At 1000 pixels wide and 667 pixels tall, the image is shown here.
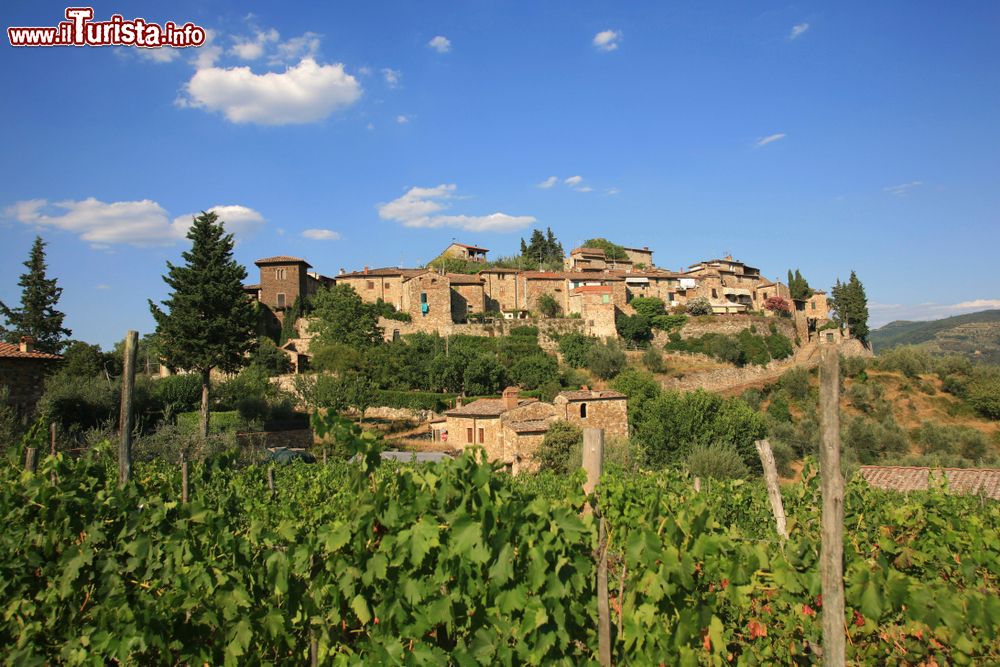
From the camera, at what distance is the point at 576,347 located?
42.5 metres

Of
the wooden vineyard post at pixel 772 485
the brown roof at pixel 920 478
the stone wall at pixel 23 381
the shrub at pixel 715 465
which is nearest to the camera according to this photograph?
the wooden vineyard post at pixel 772 485

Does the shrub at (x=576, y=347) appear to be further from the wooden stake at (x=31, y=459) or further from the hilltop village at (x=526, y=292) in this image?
the wooden stake at (x=31, y=459)

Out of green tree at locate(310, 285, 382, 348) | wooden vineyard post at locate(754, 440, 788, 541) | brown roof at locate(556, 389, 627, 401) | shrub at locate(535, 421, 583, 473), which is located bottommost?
shrub at locate(535, 421, 583, 473)

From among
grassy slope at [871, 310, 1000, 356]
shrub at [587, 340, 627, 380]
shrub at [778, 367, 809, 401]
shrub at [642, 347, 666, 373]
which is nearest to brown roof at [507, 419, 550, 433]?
shrub at [587, 340, 627, 380]

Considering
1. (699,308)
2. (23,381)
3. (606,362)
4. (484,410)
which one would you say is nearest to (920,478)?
(484,410)

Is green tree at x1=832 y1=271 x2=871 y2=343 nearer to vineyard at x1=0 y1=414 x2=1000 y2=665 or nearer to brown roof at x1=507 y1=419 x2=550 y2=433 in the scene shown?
brown roof at x1=507 y1=419 x2=550 y2=433

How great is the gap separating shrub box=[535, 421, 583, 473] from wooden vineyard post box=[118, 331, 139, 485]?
1487 cm

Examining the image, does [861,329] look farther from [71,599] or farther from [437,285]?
[71,599]

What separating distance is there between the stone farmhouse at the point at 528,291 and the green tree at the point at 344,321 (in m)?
4.65

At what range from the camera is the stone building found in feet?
54.4

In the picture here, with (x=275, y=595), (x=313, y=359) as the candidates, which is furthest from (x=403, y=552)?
(x=313, y=359)

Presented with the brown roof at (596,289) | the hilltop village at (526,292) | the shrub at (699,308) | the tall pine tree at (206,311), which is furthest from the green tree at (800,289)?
the tall pine tree at (206,311)

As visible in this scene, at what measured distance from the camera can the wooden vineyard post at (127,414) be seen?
525cm

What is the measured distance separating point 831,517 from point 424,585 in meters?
1.80
